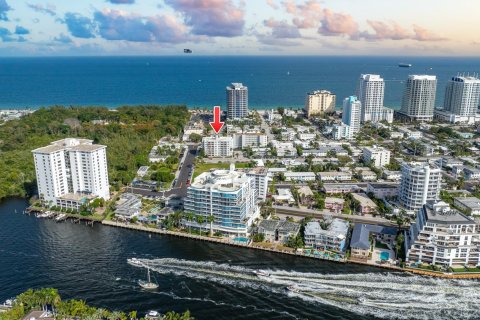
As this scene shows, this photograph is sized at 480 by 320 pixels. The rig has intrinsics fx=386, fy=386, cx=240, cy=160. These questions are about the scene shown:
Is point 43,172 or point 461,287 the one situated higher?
point 43,172

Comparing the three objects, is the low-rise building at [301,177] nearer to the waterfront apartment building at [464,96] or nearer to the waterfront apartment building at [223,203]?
the waterfront apartment building at [223,203]

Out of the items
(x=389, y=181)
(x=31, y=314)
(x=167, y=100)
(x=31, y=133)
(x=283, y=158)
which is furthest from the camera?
(x=167, y=100)

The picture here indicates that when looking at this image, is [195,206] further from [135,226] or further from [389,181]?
[389,181]

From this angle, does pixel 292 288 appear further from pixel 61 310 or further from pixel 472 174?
pixel 472 174

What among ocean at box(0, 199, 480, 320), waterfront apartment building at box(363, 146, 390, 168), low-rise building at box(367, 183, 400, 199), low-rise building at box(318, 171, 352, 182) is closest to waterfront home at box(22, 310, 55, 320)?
ocean at box(0, 199, 480, 320)

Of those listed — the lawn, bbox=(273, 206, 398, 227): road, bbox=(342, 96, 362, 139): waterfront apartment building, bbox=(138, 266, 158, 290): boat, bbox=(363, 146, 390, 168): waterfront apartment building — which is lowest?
bbox=(138, 266, 158, 290): boat

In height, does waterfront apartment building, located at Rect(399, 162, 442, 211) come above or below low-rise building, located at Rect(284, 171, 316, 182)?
above

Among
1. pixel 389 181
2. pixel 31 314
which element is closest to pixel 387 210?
pixel 389 181

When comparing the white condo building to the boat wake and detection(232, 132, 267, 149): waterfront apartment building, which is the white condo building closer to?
detection(232, 132, 267, 149): waterfront apartment building

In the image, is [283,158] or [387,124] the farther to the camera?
[387,124]
